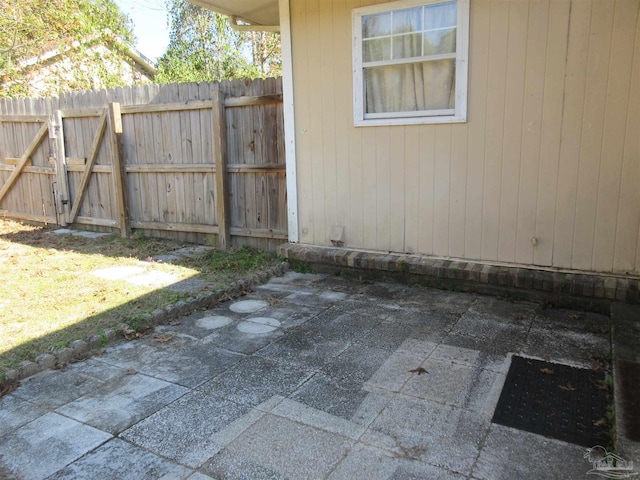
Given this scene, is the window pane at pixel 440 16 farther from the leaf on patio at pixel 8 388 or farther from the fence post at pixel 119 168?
the fence post at pixel 119 168

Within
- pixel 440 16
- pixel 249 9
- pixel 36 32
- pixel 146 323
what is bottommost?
pixel 146 323

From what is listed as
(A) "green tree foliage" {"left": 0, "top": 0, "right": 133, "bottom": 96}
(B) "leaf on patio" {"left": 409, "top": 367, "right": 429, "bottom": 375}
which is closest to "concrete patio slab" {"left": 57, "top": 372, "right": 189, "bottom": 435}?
(B) "leaf on patio" {"left": 409, "top": 367, "right": 429, "bottom": 375}

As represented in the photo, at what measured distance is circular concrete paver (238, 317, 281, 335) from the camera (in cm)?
366

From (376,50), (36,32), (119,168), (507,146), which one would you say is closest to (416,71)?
(376,50)

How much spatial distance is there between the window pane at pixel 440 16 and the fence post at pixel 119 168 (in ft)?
14.2

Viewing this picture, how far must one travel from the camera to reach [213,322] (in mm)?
3863

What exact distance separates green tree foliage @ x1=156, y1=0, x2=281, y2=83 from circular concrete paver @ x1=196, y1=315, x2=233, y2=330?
12.2 m

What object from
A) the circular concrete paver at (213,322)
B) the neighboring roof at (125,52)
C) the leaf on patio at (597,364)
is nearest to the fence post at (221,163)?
the circular concrete paver at (213,322)

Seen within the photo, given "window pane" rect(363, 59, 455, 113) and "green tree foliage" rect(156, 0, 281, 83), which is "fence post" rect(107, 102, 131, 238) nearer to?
"window pane" rect(363, 59, 455, 113)

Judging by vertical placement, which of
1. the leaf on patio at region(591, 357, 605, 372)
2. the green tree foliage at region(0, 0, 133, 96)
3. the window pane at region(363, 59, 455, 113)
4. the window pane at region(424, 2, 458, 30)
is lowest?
the leaf on patio at region(591, 357, 605, 372)

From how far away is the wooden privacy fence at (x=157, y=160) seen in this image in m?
5.61

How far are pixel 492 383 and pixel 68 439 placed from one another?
7.42 ft

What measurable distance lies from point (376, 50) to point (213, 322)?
2.89m

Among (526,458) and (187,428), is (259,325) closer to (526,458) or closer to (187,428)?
(187,428)
